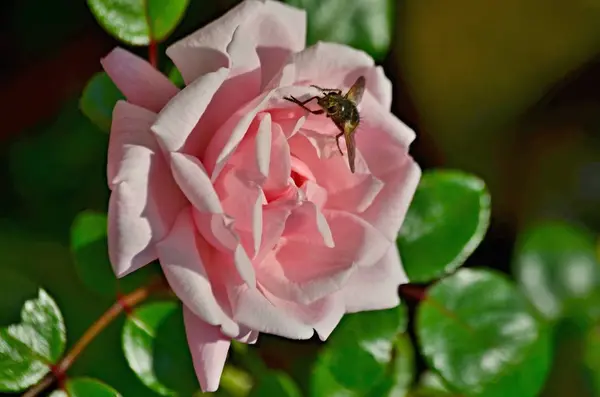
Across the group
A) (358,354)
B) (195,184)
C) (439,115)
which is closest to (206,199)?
(195,184)


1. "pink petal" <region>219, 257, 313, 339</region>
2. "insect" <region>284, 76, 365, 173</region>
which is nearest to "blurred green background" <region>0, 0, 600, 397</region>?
"insect" <region>284, 76, 365, 173</region>

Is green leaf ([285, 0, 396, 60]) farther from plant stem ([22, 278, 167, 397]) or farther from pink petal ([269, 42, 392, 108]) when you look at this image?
plant stem ([22, 278, 167, 397])

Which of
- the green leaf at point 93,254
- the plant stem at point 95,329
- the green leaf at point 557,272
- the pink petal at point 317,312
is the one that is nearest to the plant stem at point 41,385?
the plant stem at point 95,329

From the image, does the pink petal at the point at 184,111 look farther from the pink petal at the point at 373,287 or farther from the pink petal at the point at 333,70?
the pink petal at the point at 373,287

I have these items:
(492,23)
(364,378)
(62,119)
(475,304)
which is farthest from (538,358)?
(62,119)

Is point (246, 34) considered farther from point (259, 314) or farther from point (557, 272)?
point (557, 272)

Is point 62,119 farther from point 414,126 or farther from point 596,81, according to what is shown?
point 596,81
